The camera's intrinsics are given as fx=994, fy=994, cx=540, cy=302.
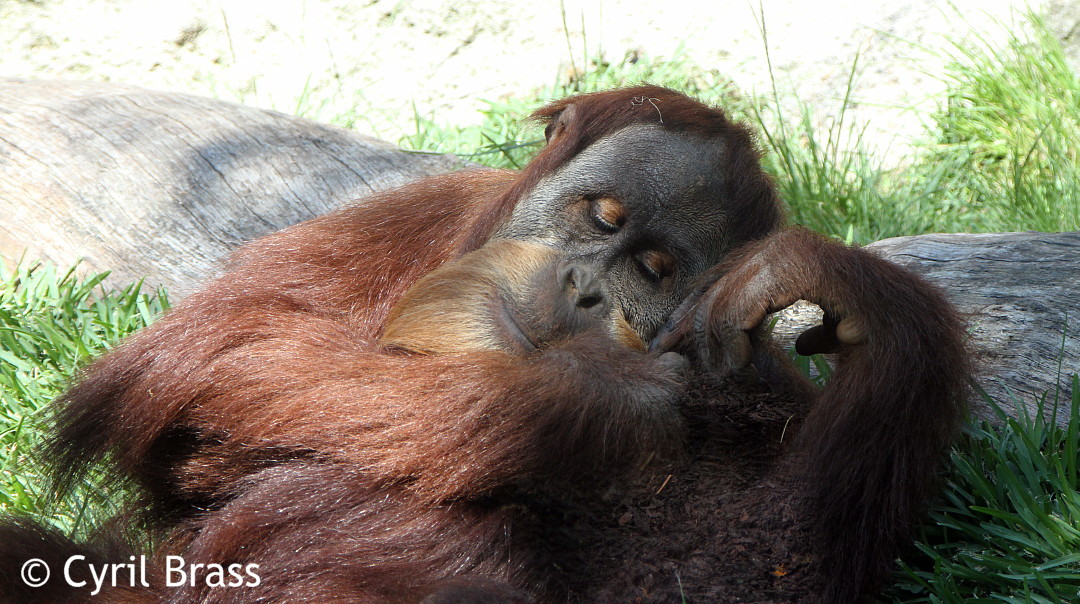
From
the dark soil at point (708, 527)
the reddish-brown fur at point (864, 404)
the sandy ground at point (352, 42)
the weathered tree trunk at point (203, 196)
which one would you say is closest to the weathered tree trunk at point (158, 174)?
the weathered tree trunk at point (203, 196)

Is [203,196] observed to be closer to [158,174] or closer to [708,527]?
[158,174]

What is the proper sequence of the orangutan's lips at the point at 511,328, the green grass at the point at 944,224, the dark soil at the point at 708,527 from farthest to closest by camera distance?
the orangutan's lips at the point at 511,328
the green grass at the point at 944,224
the dark soil at the point at 708,527

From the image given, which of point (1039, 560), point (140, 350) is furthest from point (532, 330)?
point (1039, 560)

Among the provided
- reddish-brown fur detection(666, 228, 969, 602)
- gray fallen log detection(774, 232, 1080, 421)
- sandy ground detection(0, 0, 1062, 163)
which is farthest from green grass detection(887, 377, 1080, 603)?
sandy ground detection(0, 0, 1062, 163)

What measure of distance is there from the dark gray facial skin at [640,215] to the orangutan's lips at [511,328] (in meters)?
0.23

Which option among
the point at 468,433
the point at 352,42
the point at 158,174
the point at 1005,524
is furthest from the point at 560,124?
the point at 352,42

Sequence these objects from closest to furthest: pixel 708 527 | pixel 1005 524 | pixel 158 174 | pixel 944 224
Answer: pixel 708 527
pixel 1005 524
pixel 158 174
pixel 944 224

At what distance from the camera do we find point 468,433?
216cm

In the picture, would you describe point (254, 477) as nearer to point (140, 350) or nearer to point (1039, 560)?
point (140, 350)

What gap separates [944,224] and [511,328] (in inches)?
120

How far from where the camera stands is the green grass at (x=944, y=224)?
2250 mm

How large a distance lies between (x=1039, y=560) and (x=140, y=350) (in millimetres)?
2275

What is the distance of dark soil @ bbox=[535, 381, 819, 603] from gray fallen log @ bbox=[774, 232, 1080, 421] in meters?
0.93

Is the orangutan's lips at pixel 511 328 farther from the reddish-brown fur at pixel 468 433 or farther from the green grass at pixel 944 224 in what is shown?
the green grass at pixel 944 224
